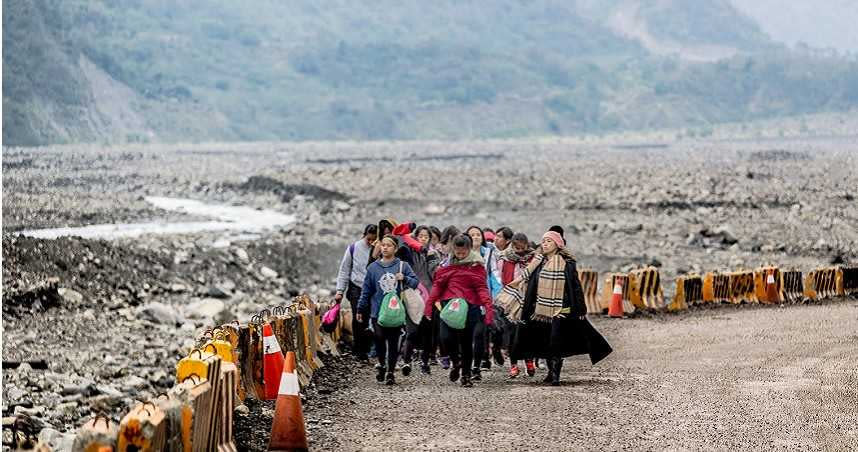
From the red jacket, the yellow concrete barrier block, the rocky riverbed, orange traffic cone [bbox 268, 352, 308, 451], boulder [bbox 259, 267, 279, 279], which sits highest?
the red jacket

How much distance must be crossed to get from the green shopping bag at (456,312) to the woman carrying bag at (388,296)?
356 mm

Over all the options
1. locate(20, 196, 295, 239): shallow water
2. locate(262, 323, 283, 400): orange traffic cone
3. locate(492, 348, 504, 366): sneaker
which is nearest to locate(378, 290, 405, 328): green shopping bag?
locate(262, 323, 283, 400): orange traffic cone

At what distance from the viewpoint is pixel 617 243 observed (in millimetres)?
31609

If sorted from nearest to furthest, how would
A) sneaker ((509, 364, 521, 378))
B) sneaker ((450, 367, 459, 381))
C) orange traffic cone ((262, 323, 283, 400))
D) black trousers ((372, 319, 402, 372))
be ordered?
orange traffic cone ((262, 323, 283, 400)) < black trousers ((372, 319, 402, 372)) < sneaker ((450, 367, 459, 381)) < sneaker ((509, 364, 521, 378))

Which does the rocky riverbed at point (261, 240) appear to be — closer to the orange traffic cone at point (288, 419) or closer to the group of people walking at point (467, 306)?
the orange traffic cone at point (288, 419)

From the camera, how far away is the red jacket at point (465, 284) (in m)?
11.2

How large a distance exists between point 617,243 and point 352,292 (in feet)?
64.0

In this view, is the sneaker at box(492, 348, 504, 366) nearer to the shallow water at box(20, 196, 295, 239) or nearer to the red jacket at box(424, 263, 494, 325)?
the red jacket at box(424, 263, 494, 325)

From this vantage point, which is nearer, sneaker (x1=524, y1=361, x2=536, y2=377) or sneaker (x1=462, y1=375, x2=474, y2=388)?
sneaker (x1=462, y1=375, x2=474, y2=388)

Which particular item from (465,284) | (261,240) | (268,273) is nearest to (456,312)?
(465,284)

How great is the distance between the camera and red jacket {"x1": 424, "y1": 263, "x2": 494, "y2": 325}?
11.2 m

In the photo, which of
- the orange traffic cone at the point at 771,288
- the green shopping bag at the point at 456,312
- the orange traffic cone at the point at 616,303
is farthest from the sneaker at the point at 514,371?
the orange traffic cone at the point at 771,288

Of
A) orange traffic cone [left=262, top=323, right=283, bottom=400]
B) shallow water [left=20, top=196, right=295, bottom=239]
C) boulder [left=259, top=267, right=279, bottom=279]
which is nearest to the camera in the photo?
orange traffic cone [left=262, top=323, right=283, bottom=400]

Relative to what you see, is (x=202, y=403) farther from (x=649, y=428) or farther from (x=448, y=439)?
(x=649, y=428)
